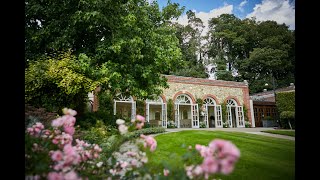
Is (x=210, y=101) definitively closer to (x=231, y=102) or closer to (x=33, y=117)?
(x=231, y=102)

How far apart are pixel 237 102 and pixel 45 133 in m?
15.2

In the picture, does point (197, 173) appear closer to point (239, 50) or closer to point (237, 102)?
point (237, 102)

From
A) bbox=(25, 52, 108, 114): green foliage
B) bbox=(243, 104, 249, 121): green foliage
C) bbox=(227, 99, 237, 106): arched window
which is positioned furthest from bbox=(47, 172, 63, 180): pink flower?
bbox=(243, 104, 249, 121): green foliage

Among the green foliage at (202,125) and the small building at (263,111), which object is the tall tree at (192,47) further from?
the small building at (263,111)

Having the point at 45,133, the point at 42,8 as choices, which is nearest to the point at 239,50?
the point at 42,8

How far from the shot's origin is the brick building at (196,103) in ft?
44.1

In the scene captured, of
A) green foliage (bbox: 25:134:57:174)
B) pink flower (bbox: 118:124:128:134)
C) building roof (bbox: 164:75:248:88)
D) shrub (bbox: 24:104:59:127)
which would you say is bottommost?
green foliage (bbox: 25:134:57:174)

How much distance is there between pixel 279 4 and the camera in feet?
10.4

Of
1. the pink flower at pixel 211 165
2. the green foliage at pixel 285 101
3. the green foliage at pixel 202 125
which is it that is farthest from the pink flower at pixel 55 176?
the green foliage at pixel 202 125

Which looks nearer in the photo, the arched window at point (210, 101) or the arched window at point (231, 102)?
the arched window at point (210, 101)

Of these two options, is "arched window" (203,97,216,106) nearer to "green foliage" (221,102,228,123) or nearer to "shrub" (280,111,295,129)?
"green foliage" (221,102,228,123)

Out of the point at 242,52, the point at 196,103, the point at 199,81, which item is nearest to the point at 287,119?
the point at 196,103

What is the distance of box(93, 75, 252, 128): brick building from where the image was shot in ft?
44.1

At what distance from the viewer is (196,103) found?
1441 centimetres
